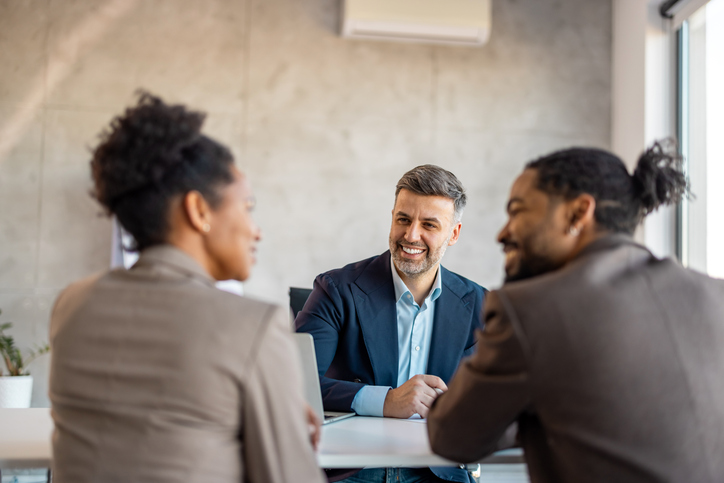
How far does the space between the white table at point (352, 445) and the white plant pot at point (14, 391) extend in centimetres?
157

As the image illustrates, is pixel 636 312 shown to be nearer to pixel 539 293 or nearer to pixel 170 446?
pixel 539 293

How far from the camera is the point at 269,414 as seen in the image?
109cm

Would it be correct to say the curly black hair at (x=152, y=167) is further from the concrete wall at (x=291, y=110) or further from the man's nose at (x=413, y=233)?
the concrete wall at (x=291, y=110)

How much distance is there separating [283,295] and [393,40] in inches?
66.7

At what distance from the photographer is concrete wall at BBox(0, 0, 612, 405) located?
3836 mm

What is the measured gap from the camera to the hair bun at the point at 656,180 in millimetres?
1437

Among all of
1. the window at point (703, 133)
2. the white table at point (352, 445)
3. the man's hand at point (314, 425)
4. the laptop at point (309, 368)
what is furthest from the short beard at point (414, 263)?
the window at point (703, 133)

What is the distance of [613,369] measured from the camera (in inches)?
46.1

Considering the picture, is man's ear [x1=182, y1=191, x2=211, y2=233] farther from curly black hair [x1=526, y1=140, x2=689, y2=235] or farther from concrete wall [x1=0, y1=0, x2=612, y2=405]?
concrete wall [x1=0, y1=0, x2=612, y2=405]

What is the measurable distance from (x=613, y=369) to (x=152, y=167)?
2.90 feet

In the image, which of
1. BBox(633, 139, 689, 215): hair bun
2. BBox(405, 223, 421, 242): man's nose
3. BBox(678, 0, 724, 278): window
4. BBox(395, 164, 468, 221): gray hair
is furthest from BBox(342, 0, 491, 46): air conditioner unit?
BBox(633, 139, 689, 215): hair bun

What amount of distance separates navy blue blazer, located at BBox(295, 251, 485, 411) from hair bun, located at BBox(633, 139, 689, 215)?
0.97m

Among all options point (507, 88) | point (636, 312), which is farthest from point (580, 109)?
point (636, 312)

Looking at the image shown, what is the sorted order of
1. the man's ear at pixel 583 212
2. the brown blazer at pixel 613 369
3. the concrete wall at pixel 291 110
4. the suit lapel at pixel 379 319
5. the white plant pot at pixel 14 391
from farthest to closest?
the concrete wall at pixel 291 110, the white plant pot at pixel 14 391, the suit lapel at pixel 379 319, the man's ear at pixel 583 212, the brown blazer at pixel 613 369
